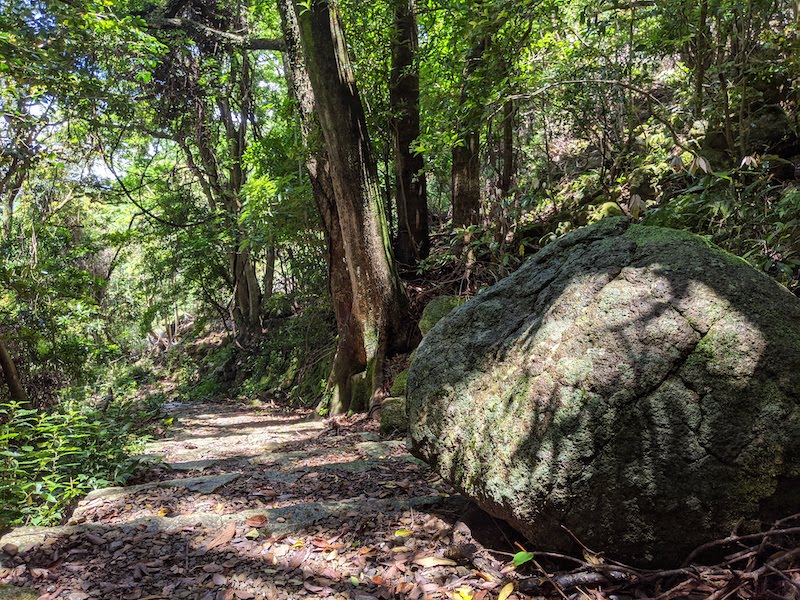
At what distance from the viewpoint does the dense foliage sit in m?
4.46

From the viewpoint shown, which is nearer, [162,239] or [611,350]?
[611,350]

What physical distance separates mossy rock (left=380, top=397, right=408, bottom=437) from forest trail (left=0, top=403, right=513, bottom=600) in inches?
47.4

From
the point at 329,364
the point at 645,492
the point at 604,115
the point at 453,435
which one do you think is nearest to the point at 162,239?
the point at 329,364

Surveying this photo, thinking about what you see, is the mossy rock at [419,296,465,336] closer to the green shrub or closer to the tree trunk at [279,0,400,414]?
the tree trunk at [279,0,400,414]

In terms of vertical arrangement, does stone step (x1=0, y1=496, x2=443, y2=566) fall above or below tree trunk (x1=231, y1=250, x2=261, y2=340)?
below

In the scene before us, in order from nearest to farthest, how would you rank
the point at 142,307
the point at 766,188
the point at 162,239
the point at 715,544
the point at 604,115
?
the point at 715,544
the point at 766,188
the point at 604,115
the point at 162,239
the point at 142,307

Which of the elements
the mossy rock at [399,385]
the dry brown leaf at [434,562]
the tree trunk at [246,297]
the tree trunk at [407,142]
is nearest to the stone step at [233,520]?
the dry brown leaf at [434,562]

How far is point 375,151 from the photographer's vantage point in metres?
8.49

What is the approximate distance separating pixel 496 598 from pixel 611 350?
3.64ft

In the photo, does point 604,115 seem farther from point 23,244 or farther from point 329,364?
point 23,244

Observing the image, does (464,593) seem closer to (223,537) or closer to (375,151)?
(223,537)

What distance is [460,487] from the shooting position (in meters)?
2.51

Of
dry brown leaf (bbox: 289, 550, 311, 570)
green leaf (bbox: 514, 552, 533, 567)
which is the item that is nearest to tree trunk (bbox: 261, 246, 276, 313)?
dry brown leaf (bbox: 289, 550, 311, 570)

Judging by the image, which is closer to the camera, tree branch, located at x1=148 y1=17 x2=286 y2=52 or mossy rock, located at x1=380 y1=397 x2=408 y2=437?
mossy rock, located at x1=380 y1=397 x2=408 y2=437
